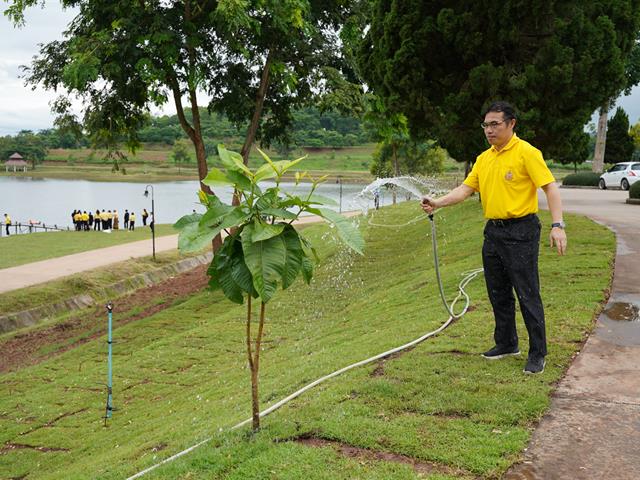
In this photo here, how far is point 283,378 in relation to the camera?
694 centimetres

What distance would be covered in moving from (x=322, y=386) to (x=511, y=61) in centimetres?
1076

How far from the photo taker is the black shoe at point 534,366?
5176mm

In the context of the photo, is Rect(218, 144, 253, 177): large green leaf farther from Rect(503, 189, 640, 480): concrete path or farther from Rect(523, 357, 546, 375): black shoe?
Rect(523, 357, 546, 375): black shoe

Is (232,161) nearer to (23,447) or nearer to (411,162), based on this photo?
(23,447)

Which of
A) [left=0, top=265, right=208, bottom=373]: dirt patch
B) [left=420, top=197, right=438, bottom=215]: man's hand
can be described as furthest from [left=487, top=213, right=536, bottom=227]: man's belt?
[left=0, top=265, right=208, bottom=373]: dirt patch

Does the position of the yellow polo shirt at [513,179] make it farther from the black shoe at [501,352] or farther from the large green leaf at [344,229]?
the large green leaf at [344,229]

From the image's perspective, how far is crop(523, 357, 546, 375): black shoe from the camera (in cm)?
518

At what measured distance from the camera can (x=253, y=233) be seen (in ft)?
12.7

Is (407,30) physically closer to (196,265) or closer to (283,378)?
(283,378)

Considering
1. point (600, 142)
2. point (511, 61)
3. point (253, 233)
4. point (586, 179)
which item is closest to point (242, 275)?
point (253, 233)

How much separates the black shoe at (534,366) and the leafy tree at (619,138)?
46.7m

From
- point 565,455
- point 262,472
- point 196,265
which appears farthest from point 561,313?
point 196,265

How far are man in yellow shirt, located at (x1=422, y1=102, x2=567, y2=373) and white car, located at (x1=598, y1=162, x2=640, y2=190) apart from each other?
27857mm

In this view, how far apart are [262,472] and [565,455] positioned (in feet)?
5.77
